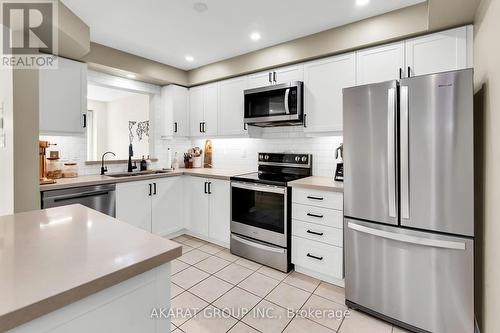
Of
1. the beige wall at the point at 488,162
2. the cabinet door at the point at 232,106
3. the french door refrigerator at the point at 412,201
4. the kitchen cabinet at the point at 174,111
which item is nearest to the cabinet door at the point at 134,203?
the kitchen cabinet at the point at 174,111

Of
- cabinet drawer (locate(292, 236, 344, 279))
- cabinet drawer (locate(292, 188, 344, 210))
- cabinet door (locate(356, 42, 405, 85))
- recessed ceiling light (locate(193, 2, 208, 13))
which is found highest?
recessed ceiling light (locate(193, 2, 208, 13))

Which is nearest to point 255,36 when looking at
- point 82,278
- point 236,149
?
point 236,149

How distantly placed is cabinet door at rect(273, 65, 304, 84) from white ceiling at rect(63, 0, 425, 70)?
0.31 metres

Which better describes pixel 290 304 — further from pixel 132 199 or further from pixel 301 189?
pixel 132 199

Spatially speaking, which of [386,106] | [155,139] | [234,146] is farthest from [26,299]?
[155,139]

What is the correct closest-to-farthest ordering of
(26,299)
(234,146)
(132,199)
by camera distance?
(26,299) < (132,199) < (234,146)

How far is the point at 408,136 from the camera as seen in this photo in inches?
70.5

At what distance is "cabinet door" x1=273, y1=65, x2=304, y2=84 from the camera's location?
291cm

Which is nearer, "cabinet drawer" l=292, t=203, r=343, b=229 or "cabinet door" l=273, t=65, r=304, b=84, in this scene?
"cabinet drawer" l=292, t=203, r=343, b=229

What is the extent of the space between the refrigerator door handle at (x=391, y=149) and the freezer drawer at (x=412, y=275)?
210 millimetres

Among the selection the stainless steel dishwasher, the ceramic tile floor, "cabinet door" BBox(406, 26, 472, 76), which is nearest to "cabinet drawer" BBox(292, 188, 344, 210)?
the ceramic tile floor

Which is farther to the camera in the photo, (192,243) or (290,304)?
(192,243)

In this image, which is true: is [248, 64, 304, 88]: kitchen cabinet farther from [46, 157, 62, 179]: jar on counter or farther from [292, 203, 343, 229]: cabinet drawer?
[46, 157, 62, 179]: jar on counter

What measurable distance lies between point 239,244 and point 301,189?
3.51 ft
